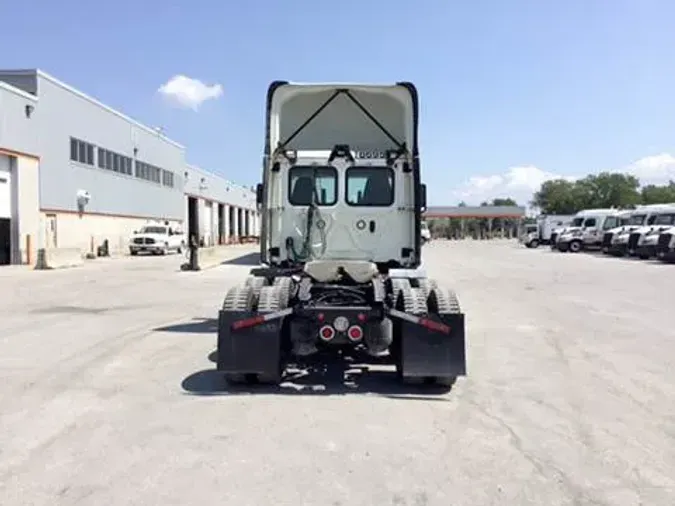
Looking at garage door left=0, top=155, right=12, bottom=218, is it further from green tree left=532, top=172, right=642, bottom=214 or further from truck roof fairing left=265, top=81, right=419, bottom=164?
green tree left=532, top=172, right=642, bottom=214

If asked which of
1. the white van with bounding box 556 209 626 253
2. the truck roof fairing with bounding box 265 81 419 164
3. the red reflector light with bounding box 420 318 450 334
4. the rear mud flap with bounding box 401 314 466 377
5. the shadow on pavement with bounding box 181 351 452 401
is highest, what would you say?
the truck roof fairing with bounding box 265 81 419 164

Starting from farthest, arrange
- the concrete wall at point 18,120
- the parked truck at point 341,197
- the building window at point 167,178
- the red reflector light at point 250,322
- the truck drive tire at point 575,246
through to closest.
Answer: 1. the building window at point 167,178
2. the truck drive tire at point 575,246
3. the concrete wall at point 18,120
4. the parked truck at point 341,197
5. the red reflector light at point 250,322

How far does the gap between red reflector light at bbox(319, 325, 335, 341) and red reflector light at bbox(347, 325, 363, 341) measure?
7.1 inches

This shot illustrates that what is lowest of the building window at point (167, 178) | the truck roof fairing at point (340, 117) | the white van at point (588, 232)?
the white van at point (588, 232)

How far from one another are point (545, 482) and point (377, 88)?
6780mm

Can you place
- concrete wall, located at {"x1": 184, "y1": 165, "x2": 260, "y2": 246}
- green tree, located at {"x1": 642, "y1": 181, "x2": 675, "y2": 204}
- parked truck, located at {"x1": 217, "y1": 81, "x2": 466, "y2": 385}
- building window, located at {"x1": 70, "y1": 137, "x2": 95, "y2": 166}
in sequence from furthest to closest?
green tree, located at {"x1": 642, "y1": 181, "x2": 675, "y2": 204}, concrete wall, located at {"x1": 184, "y1": 165, "x2": 260, "y2": 246}, building window, located at {"x1": 70, "y1": 137, "x2": 95, "y2": 166}, parked truck, located at {"x1": 217, "y1": 81, "x2": 466, "y2": 385}

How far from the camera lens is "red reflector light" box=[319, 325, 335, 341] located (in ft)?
24.7

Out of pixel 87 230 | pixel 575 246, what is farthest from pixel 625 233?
pixel 87 230

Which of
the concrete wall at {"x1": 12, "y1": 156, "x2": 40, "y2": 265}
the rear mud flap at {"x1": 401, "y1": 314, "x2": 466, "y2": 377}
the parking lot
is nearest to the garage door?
the concrete wall at {"x1": 12, "y1": 156, "x2": 40, "y2": 265}

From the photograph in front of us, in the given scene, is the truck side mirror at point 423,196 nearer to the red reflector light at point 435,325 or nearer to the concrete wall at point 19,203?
the red reflector light at point 435,325

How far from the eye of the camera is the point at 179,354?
9.85 metres

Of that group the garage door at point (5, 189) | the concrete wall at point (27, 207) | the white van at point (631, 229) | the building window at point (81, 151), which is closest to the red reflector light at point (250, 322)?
the garage door at point (5, 189)

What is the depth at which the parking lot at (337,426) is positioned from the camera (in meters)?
4.74

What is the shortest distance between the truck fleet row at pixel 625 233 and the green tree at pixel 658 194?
177ft
